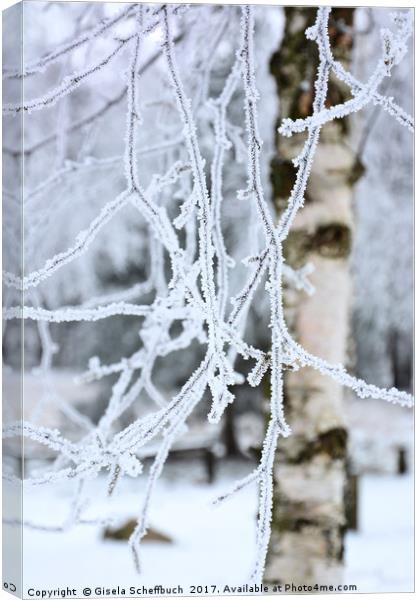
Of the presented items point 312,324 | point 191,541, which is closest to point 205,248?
point 312,324

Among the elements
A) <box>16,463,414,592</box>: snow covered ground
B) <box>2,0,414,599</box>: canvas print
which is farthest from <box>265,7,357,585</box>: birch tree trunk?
<box>16,463,414,592</box>: snow covered ground

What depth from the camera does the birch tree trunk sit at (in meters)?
1.76

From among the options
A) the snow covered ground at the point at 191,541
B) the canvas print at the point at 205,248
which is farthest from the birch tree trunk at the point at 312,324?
the snow covered ground at the point at 191,541

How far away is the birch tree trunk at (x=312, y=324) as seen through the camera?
1.76 meters

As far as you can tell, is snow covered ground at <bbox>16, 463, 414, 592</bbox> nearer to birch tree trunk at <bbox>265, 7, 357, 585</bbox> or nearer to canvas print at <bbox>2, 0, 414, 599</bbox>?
canvas print at <bbox>2, 0, 414, 599</bbox>

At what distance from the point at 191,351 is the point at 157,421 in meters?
3.66

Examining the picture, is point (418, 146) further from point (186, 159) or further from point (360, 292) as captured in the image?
point (360, 292)

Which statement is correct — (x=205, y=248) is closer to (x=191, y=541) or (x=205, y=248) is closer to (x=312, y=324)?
(x=312, y=324)

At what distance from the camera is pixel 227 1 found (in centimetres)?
171

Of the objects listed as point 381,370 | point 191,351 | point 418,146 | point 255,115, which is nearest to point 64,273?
point 191,351

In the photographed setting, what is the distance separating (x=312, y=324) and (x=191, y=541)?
1.85 meters

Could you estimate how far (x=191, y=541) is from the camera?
3.43m

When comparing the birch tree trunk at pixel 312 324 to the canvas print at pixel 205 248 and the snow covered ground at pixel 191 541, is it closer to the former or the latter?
the canvas print at pixel 205 248

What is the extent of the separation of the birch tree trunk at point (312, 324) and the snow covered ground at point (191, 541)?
0.51 ft
